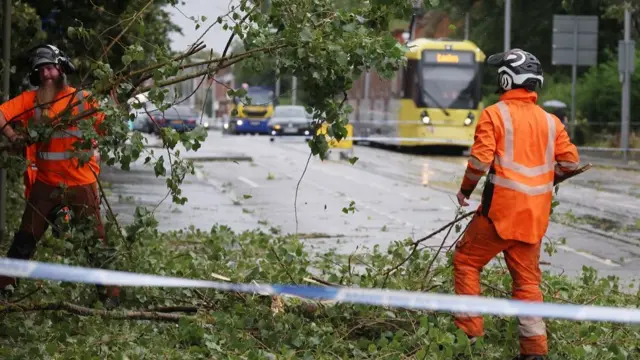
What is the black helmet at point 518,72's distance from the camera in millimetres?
7000

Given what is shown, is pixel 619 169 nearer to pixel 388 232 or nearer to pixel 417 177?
pixel 417 177

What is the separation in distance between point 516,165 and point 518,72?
1.72ft

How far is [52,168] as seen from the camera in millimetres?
7934

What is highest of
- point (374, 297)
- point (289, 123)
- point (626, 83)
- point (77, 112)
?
point (77, 112)

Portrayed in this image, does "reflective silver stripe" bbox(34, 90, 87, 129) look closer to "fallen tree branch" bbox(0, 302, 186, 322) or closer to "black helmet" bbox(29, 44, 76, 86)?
"black helmet" bbox(29, 44, 76, 86)

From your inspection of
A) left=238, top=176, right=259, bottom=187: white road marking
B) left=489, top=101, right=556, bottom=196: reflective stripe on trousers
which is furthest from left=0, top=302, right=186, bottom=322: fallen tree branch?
left=238, top=176, right=259, bottom=187: white road marking

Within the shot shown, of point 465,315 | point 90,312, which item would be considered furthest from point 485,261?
point 90,312

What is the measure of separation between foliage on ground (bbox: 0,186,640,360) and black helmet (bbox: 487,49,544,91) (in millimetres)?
1304

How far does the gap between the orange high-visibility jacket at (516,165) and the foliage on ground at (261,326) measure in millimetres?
647

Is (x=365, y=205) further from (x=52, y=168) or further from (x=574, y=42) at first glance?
(x=574, y=42)

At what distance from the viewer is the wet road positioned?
13.3 meters

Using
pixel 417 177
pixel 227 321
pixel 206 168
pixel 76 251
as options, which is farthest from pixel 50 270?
pixel 206 168

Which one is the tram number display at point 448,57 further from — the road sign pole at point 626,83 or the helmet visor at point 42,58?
the helmet visor at point 42,58

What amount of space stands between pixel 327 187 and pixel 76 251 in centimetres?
1370
